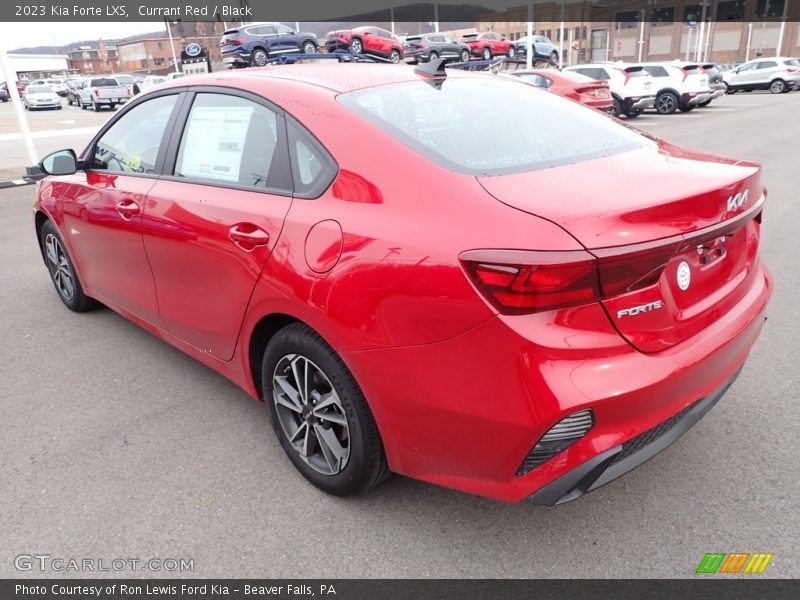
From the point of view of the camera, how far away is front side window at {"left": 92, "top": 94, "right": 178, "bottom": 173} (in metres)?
3.37

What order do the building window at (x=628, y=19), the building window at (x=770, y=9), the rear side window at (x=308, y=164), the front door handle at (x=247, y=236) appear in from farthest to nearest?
the building window at (x=628, y=19) → the building window at (x=770, y=9) → the front door handle at (x=247, y=236) → the rear side window at (x=308, y=164)

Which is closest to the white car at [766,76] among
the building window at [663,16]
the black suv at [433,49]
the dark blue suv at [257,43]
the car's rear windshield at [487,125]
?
the black suv at [433,49]

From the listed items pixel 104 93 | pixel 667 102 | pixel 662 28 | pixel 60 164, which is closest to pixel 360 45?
pixel 667 102

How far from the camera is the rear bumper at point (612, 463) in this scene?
186 centimetres

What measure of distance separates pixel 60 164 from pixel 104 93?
117ft

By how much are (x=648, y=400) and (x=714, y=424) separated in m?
1.32

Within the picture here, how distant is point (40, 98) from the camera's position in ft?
117

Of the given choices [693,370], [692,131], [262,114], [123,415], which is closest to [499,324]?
[693,370]

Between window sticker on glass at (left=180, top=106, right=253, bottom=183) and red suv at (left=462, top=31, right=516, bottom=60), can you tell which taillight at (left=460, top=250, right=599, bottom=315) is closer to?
window sticker on glass at (left=180, top=106, right=253, bottom=183)

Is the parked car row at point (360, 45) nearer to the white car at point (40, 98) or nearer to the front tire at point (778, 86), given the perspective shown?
the front tire at point (778, 86)

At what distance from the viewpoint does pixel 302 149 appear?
2.49m

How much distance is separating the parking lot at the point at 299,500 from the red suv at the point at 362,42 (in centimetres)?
2530

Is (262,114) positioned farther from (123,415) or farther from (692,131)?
(692,131)

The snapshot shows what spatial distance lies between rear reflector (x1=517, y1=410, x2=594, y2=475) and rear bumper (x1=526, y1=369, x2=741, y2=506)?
0.26 ft
